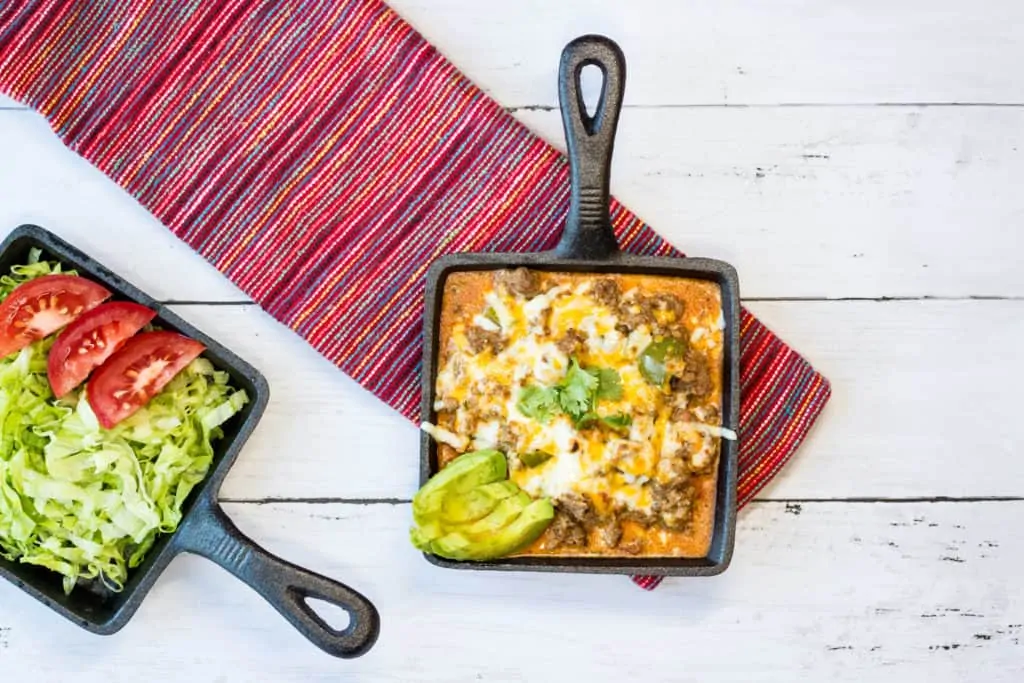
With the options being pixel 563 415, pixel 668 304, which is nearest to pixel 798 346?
pixel 668 304

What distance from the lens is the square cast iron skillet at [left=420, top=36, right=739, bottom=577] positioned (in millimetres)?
2088

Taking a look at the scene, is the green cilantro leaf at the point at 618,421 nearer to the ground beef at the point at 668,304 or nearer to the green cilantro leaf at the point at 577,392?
the green cilantro leaf at the point at 577,392

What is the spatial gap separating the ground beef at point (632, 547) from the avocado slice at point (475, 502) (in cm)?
26

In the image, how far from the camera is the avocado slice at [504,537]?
6.64 ft

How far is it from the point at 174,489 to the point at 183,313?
0.40 metres

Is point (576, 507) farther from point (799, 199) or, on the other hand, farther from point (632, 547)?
point (799, 199)

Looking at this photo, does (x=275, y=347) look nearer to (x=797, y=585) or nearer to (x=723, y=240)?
(x=723, y=240)

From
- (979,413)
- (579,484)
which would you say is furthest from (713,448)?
(979,413)

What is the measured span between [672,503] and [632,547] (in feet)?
0.41

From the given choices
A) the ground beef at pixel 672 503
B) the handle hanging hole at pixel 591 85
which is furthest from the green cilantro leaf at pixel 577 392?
the handle hanging hole at pixel 591 85

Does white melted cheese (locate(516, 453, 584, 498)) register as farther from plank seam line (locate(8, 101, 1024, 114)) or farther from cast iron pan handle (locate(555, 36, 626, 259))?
plank seam line (locate(8, 101, 1024, 114))

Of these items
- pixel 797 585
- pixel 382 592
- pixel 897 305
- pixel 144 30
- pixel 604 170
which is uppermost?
pixel 144 30

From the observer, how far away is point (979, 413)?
94.6 inches

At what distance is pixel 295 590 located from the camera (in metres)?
2.09
